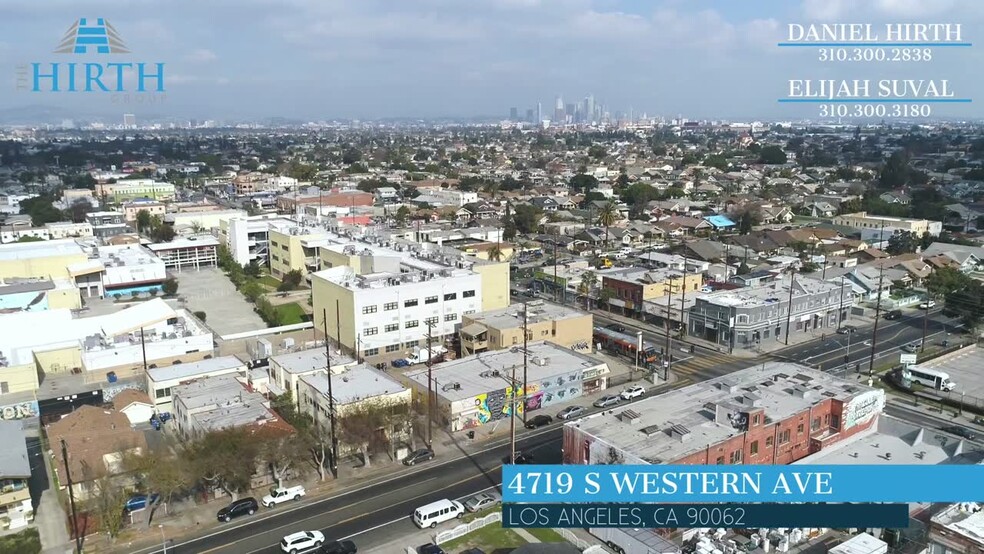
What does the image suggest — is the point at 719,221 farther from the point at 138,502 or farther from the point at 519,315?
the point at 138,502

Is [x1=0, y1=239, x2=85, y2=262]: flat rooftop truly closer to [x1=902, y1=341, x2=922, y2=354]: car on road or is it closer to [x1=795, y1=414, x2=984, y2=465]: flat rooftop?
[x1=795, y1=414, x2=984, y2=465]: flat rooftop

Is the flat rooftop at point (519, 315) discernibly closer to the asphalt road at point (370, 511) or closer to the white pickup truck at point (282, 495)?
the asphalt road at point (370, 511)

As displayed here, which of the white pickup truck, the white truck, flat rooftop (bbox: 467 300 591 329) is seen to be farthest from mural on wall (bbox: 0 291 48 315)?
the white pickup truck

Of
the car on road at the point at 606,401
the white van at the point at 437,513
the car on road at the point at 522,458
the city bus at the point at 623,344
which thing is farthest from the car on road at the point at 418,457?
the city bus at the point at 623,344

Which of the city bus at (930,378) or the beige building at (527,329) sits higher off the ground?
the beige building at (527,329)

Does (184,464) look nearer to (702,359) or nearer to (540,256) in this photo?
(702,359)

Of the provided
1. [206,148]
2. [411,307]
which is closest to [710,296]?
[411,307]
